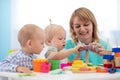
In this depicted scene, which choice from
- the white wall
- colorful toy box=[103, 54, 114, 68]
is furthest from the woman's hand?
the white wall

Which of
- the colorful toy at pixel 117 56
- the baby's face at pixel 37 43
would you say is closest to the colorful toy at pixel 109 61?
the colorful toy at pixel 117 56

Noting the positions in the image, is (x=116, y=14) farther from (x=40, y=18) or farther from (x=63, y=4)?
(x=40, y=18)

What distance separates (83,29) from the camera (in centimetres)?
139

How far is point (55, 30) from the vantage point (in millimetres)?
1287

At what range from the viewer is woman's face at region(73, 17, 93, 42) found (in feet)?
4.54

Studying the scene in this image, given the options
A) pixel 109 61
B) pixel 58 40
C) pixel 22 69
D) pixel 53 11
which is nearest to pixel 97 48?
pixel 109 61

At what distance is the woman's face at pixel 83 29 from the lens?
138cm

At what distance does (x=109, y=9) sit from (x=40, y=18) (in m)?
0.80

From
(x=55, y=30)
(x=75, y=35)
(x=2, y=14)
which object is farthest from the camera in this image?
(x=2, y=14)

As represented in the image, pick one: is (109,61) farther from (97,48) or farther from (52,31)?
(52,31)

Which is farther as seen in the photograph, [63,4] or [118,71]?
[63,4]

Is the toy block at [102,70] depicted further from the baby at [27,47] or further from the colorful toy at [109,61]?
the baby at [27,47]

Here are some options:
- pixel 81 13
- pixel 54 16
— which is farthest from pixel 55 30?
pixel 54 16

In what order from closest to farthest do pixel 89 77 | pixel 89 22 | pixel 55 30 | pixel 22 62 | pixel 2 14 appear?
pixel 89 77, pixel 22 62, pixel 55 30, pixel 89 22, pixel 2 14
